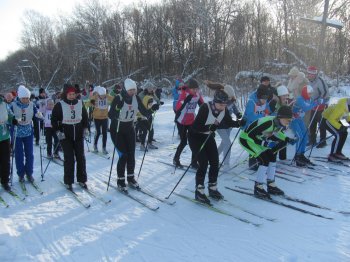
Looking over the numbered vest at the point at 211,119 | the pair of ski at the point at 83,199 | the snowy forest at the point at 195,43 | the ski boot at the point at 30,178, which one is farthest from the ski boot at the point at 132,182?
the snowy forest at the point at 195,43

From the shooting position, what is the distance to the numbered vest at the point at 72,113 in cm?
618

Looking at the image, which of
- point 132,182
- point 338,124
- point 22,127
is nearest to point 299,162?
point 338,124

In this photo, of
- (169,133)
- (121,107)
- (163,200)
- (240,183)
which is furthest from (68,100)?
(169,133)

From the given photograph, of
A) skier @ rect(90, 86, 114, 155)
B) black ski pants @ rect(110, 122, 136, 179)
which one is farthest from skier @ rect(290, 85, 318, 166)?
skier @ rect(90, 86, 114, 155)

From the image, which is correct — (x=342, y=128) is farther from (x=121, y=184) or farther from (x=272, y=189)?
(x=121, y=184)

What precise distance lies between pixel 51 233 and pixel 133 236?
112cm

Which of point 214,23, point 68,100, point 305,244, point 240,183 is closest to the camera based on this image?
point 305,244

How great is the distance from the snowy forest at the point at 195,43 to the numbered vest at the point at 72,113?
12.6m

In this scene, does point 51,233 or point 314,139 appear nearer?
point 51,233

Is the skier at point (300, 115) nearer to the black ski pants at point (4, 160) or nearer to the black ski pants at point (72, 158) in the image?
the black ski pants at point (72, 158)

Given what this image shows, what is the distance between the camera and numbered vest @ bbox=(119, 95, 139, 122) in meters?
6.30

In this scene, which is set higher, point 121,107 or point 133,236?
point 121,107

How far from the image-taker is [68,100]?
6195 mm

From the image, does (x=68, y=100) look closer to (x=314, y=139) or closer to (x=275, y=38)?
(x=314, y=139)
